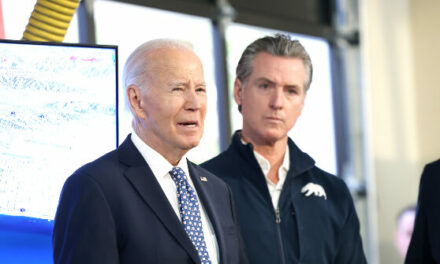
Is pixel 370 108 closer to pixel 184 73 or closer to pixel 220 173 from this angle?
pixel 220 173

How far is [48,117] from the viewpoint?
2527 mm

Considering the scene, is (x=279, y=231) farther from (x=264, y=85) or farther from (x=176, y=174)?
(x=176, y=174)

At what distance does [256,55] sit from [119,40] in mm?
2701

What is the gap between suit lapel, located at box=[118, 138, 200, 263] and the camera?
2.20 m

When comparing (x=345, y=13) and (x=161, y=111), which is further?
(x=345, y=13)

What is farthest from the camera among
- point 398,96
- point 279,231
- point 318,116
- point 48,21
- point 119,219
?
point 398,96

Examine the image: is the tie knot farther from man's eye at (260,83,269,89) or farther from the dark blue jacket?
man's eye at (260,83,269,89)

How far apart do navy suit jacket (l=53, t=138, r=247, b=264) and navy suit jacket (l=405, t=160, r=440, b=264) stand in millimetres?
974

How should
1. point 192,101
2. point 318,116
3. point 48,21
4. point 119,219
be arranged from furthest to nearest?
point 318,116 → point 48,21 → point 192,101 → point 119,219

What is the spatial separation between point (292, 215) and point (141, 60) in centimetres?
96

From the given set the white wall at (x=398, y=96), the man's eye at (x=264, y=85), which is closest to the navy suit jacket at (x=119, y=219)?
the man's eye at (x=264, y=85)

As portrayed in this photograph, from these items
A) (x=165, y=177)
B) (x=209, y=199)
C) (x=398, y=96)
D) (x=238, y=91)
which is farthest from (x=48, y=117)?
(x=398, y=96)

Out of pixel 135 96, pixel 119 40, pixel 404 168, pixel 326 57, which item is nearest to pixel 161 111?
pixel 135 96

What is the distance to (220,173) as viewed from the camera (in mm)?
3018
